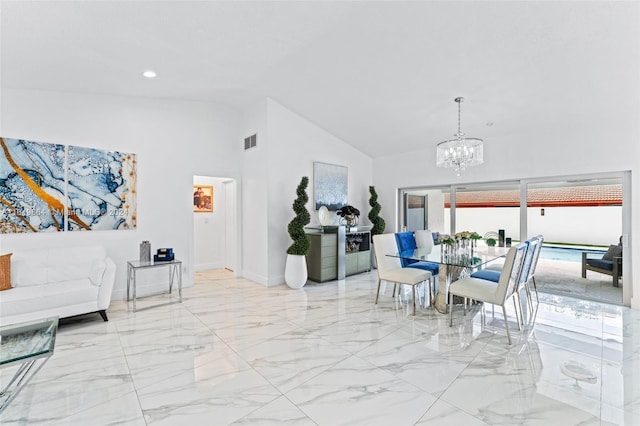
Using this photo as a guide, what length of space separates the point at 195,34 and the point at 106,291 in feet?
10.1

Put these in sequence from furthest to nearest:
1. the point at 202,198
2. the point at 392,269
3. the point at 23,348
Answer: the point at 202,198 < the point at 392,269 < the point at 23,348

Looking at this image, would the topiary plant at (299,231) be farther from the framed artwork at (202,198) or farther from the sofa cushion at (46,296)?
the sofa cushion at (46,296)

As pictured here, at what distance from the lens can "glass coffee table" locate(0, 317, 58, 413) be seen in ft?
6.48

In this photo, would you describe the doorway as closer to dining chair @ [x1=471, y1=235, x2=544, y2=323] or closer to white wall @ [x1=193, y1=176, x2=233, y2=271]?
white wall @ [x1=193, y1=176, x2=233, y2=271]

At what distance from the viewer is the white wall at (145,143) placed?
3.93 m

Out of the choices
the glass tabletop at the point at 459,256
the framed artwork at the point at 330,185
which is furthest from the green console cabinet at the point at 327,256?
the glass tabletop at the point at 459,256

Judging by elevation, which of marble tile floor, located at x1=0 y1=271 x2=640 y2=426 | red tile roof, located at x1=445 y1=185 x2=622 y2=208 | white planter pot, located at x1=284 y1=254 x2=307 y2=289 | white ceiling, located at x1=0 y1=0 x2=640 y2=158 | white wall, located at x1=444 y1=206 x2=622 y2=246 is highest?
white ceiling, located at x1=0 y1=0 x2=640 y2=158

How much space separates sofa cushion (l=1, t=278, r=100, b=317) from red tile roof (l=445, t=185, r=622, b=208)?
605cm

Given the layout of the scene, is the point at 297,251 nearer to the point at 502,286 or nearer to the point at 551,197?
the point at 502,286

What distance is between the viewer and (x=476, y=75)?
11.9 ft

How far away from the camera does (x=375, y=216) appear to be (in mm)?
6547

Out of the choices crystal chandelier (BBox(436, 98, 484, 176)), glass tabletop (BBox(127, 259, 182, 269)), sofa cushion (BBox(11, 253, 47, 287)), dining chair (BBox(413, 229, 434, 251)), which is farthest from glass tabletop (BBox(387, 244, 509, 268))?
sofa cushion (BBox(11, 253, 47, 287))

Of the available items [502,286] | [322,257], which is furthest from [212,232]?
[502,286]

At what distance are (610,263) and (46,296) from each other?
7.17m
